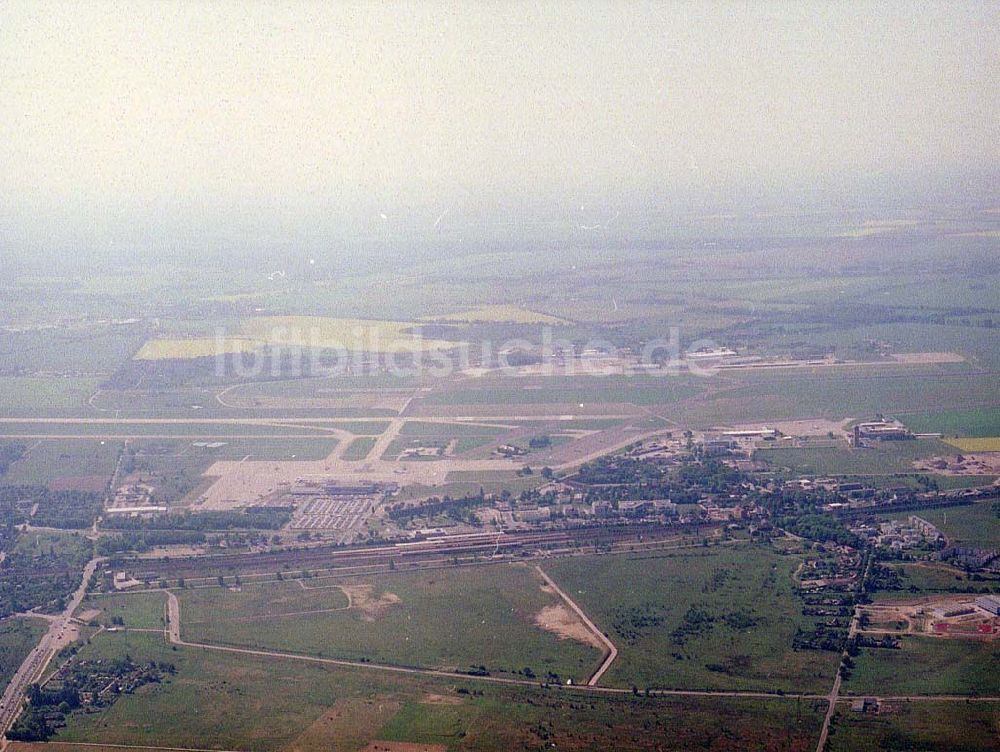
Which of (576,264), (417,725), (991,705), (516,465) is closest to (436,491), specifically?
(516,465)

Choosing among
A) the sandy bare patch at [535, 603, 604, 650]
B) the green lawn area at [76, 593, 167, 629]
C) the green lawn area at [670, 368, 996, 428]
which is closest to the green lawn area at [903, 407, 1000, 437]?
the green lawn area at [670, 368, 996, 428]

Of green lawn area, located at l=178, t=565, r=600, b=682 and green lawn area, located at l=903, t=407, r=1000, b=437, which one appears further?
green lawn area, located at l=903, t=407, r=1000, b=437

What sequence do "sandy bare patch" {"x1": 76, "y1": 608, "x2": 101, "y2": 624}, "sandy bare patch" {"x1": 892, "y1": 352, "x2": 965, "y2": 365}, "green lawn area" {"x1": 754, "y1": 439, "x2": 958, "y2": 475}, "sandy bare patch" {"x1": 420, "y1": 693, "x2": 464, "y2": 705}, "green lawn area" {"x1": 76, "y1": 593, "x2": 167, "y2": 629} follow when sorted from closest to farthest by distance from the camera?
1. "sandy bare patch" {"x1": 420, "y1": 693, "x2": 464, "y2": 705}
2. "green lawn area" {"x1": 76, "y1": 593, "x2": 167, "y2": 629}
3. "sandy bare patch" {"x1": 76, "y1": 608, "x2": 101, "y2": 624}
4. "green lawn area" {"x1": 754, "y1": 439, "x2": 958, "y2": 475}
5. "sandy bare patch" {"x1": 892, "y1": 352, "x2": 965, "y2": 365}

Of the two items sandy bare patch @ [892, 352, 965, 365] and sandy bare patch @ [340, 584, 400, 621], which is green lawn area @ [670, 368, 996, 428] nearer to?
sandy bare patch @ [892, 352, 965, 365]

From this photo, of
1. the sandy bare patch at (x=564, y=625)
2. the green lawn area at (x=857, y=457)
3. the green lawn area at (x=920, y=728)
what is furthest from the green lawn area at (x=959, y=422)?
the green lawn area at (x=920, y=728)

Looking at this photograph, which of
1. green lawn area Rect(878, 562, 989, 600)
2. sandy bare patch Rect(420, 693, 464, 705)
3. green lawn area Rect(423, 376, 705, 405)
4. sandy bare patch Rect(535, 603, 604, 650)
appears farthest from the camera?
green lawn area Rect(423, 376, 705, 405)

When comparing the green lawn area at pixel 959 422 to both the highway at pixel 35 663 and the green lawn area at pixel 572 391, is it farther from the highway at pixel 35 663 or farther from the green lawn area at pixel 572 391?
the highway at pixel 35 663

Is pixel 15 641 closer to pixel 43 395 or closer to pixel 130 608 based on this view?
pixel 130 608
